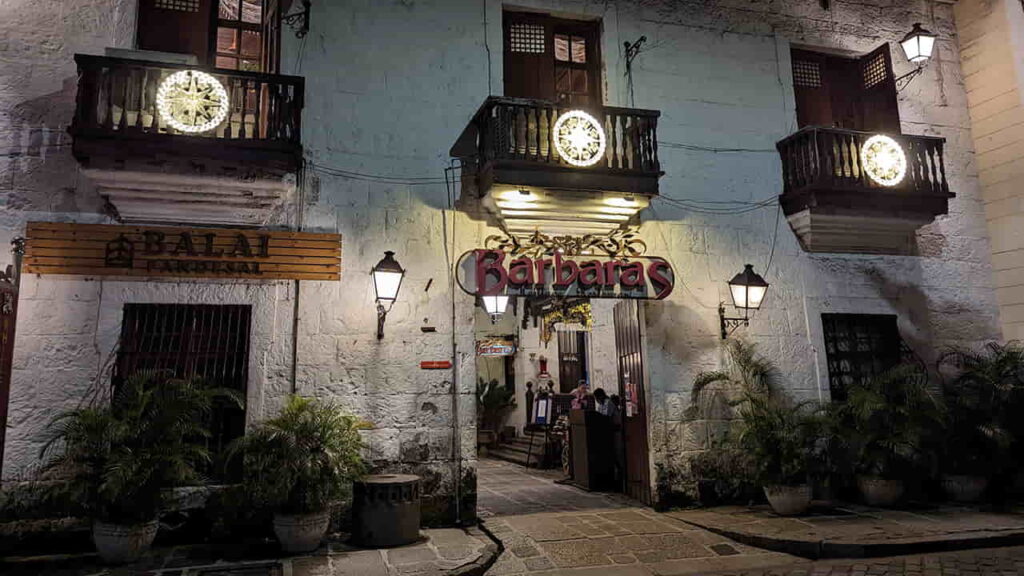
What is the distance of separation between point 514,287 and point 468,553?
3348mm

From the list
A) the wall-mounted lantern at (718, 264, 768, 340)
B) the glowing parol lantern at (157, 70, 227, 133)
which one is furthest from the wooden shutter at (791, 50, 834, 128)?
the glowing parol lantern at (157, 70, 227, 133)

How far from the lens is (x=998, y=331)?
1069 centimetres

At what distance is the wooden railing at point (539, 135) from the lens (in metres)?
8.57

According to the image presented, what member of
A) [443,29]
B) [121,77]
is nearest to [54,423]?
[121,77]

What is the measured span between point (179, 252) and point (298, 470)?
123 inches

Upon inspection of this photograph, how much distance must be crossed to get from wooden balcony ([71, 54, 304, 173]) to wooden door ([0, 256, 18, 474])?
1623 mm

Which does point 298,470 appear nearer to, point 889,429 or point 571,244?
point 571,244

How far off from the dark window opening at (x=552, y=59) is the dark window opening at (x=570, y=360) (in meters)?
8.11

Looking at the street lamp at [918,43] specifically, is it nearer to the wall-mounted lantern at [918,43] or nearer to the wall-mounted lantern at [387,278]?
the wall-mounted lantern at [918,43]

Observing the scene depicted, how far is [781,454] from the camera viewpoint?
27.4 feet

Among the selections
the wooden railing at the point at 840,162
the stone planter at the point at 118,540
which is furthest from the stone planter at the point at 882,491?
the stone planter at the point at 118,540

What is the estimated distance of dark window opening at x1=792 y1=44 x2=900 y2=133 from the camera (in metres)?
10.9

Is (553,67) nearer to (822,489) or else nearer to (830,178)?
(830,178)

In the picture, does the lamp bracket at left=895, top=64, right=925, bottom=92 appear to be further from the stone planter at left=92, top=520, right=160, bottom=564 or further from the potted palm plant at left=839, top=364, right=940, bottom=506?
the stone planter at left=92, top=520, right=160, bottom=564
